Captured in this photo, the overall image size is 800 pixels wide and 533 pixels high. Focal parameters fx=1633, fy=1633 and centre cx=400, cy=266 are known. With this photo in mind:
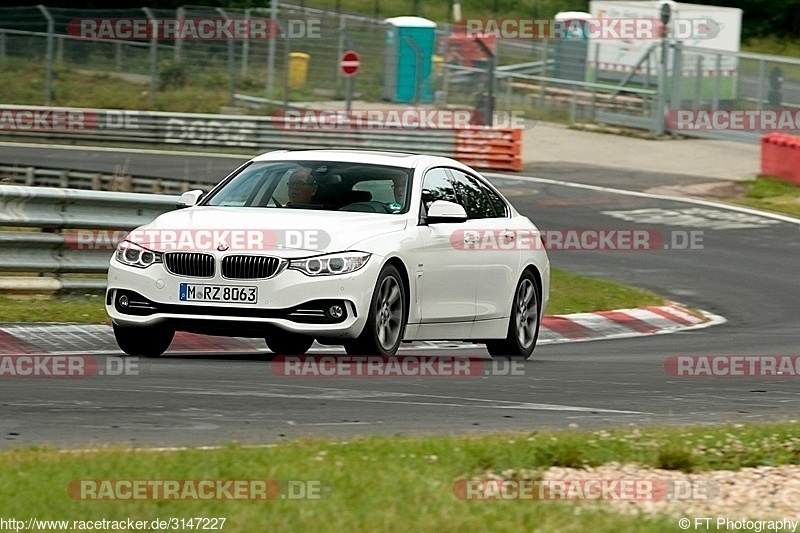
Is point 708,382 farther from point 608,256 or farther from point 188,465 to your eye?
point 608,256

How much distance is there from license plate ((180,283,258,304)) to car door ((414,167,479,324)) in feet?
4.40

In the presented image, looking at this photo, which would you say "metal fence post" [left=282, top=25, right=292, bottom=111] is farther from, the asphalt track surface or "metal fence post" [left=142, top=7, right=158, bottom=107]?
the asphalt track surface

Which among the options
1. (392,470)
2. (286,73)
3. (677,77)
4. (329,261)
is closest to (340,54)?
(286,73)

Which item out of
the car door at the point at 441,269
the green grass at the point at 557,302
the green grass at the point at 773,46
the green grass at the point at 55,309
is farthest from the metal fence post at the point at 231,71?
the car door at the point at 441,269

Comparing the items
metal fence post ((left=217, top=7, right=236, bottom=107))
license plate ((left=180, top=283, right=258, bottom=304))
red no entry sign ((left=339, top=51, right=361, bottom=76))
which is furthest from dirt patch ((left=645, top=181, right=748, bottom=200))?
license plate ((left=180, top=283, right=258, bottom=304))

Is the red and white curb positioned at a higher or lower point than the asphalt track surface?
lower

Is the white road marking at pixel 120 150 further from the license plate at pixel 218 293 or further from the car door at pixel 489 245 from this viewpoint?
the license plate at pixel 218 293

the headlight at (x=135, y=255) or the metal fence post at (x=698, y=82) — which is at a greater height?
the metal fence post at (x=698, y=82)

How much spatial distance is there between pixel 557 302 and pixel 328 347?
15.4 ft

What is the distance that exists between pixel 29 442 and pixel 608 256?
15291 mm

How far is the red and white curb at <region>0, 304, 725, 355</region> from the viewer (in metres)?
11.6

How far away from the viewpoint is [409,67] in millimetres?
40750

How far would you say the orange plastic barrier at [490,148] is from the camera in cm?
3294

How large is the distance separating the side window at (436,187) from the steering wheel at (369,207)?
1.16ft
